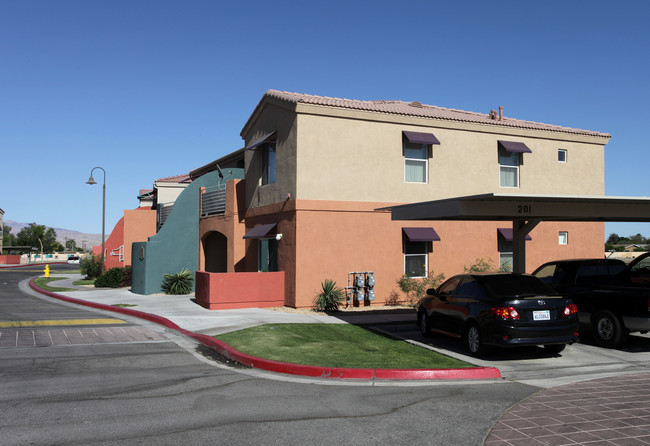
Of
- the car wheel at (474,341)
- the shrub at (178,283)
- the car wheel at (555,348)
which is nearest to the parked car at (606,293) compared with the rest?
the car wheel at (555,348)

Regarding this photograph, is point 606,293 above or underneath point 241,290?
above

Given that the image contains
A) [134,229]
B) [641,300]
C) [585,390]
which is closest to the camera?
[585,390]

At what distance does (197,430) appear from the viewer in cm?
597

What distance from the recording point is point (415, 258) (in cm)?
1897

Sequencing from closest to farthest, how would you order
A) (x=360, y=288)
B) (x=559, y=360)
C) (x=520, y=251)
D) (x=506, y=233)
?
(x=559, y=360)
(x=520, y=251)
(x=360, y=288)
(x=506, y=233)

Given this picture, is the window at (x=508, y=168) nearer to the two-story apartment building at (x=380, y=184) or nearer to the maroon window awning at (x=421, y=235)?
the two-story apartment building at (x=380, y=184)

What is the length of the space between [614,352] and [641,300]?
1202 mm

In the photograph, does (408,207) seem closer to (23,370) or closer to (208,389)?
(208,389)

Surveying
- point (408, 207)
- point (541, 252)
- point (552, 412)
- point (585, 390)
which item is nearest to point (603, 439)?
point (552, 412)

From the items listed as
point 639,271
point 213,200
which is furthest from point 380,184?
point 213,200

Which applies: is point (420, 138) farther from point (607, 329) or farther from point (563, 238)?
point (607, 329)

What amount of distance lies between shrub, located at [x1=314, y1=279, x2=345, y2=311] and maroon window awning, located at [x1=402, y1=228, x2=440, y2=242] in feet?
10.1

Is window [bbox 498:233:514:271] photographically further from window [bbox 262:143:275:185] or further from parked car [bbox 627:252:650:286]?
window [bbox 262:143:275:185]

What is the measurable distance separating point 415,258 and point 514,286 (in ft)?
28.7
